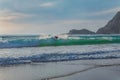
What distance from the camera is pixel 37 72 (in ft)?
39.2

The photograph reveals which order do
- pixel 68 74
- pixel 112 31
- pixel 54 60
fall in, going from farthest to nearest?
pixel 112 31 → pixel 54 60 → pixel 68 74

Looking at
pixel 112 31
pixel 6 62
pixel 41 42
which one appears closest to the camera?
pixel 6 62

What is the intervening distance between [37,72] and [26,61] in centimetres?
403

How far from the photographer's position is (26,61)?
52.1 ft

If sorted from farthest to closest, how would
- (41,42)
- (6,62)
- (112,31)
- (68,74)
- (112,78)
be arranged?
(112,31)
(41,42)
(6,62)
(68,74)
(112,78)

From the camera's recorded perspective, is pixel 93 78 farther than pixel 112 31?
No

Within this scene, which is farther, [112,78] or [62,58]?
[62,58]

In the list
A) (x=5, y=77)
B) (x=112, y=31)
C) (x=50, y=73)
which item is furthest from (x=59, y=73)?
(x=112, y=31)

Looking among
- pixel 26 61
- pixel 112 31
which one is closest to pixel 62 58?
pixel 26 61

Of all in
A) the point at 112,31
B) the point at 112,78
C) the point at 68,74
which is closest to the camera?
the point at 112,78

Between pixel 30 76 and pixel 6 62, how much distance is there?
15.1 ft

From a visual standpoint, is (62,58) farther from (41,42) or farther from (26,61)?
(41,42)

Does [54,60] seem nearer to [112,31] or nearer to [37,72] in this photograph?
[37,72]

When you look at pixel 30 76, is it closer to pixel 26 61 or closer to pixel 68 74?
pixel 68 74
